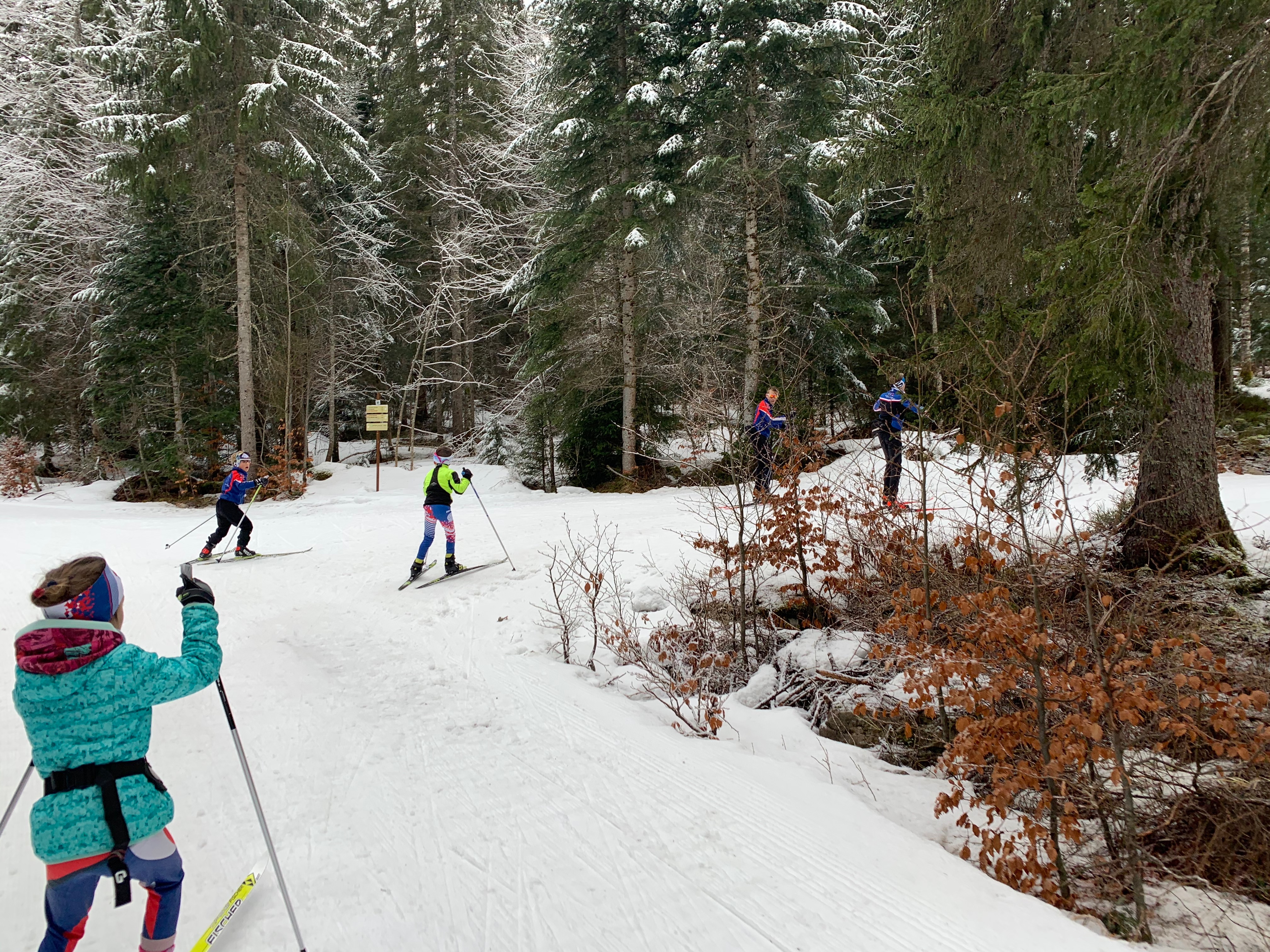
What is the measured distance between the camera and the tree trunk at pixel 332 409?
70.7 ft

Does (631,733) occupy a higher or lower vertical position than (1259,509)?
lower

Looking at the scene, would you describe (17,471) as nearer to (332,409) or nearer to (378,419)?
(332,409)

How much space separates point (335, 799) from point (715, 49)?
46.9 ft

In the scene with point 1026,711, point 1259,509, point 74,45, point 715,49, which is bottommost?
point 1026,711

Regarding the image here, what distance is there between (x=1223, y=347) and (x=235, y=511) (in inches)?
727

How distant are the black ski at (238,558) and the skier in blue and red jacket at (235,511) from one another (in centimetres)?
4

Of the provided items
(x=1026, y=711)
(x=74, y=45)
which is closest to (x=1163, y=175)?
(x=1026, y=711)

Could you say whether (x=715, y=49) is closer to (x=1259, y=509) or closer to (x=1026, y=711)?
(x=1259, y=509)

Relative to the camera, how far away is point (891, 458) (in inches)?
372

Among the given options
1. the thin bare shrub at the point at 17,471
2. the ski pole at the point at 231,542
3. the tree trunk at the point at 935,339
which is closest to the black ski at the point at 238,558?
the ski pole at the point at 231,542

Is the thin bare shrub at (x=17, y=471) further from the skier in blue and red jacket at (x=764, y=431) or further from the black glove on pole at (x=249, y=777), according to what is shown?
the black glove on pole at (x=249, y=777)

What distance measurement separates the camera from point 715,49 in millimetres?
13078

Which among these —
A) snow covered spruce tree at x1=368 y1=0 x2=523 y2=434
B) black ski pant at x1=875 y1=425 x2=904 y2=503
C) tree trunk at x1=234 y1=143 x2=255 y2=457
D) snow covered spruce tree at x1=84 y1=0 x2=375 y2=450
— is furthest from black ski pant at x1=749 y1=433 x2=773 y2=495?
tree trunk at x1=234 y1=143 x2=255 y2=457

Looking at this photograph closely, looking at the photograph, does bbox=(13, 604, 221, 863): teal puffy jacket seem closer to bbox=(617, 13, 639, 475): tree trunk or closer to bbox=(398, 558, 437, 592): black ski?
bbox=(398, 558, 437, 592): black ski
